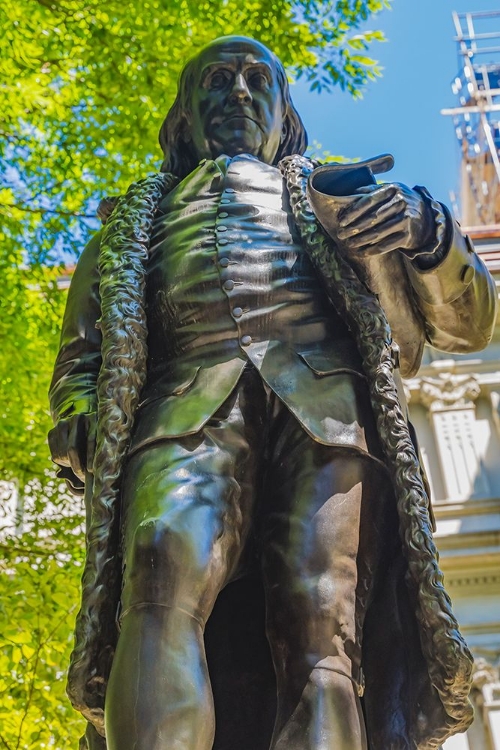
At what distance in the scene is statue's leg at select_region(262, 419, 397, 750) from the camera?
266 centimetres

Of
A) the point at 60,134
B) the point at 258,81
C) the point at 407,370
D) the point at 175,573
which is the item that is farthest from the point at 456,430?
the point at 175,573

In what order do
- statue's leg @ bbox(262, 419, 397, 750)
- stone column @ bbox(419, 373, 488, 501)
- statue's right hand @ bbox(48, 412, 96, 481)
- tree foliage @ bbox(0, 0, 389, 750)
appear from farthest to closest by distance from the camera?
stone column @ bbox(419, 373, 488, 501)
tree foliage @ bbox(0, 0, 389, 750)
statue's right hand @ bbox(48, 412, 96, 481)
statue's leg @ bbox(262, 419, 397, 750)

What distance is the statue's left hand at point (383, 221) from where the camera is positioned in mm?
3012

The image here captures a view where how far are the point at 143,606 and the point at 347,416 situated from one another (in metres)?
0.72

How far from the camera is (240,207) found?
3398 millimetres

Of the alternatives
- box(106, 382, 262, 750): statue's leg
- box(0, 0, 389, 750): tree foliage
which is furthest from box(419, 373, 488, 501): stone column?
box(106, 382, 262, 750): statue's leg

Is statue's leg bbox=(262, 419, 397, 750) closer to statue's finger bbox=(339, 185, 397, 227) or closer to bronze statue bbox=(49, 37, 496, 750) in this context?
bronze statue bbox=(49, 37, 496, 750)

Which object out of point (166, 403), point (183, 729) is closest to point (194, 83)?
Result: point (166, 403)

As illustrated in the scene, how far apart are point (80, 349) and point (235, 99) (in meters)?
0.96

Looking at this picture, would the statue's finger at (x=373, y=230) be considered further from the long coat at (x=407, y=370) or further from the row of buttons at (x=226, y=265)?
the row of buttons at (x=226, y=265)

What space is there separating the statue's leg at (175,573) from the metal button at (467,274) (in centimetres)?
73

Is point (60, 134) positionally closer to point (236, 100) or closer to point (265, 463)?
point (236, 100)

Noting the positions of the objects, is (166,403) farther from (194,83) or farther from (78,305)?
(194,83)

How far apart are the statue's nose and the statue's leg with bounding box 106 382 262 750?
1210 mm
